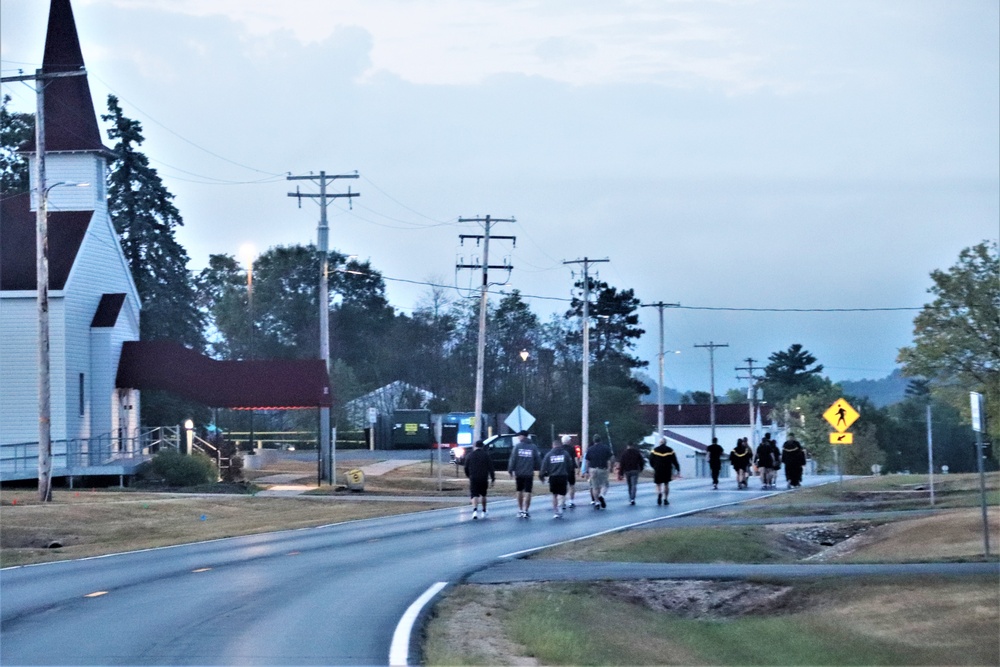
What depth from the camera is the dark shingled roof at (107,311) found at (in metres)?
44.3

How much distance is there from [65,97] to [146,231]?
47.4 ft

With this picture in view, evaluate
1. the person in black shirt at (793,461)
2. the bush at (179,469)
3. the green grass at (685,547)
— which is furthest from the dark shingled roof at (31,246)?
the green grass at (685,547)

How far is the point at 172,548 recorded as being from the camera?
21719mm

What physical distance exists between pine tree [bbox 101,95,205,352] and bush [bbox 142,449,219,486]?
1991 centimetres

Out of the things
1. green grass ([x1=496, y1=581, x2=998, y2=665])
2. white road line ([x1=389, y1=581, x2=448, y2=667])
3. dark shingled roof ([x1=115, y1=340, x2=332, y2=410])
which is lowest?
green grass ([x1=496, y1=581, x2=998, y2=665])

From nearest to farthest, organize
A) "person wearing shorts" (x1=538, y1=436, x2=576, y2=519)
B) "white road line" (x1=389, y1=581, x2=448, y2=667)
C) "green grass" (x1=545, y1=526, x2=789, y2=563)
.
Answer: "white road line" (x1=389, y1=581, x2=448, y2=667) → "green grass" (x1=545, y1=526, x2=789, y2=563) → "person wearing shorts" (x1=538, y1=436, x2=576, y2=519)

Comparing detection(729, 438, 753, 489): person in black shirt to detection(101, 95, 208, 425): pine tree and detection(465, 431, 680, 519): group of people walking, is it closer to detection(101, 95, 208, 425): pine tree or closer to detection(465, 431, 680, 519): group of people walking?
detection(465, 431, 680, 519): group of people walking

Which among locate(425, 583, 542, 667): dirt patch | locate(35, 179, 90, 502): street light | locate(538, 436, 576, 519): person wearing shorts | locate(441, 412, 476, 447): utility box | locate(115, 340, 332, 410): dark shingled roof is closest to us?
locate(425, 583, 542, 667): dirt patch

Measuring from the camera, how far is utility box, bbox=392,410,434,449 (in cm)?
7419

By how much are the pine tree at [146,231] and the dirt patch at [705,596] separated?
1845 inches

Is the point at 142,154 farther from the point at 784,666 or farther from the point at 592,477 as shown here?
the point at 784,666

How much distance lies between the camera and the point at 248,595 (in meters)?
14.7

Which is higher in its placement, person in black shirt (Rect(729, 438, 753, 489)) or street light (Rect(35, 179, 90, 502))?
street light (Rect(35, 179, 90, 502))

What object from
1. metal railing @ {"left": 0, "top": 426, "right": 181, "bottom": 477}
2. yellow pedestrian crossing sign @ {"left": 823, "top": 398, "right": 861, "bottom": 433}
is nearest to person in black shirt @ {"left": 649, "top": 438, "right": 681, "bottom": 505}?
yellow pedestrian crossing sign @ {"left": 823, "top": 398, "right": 861, "bottom": 433}
